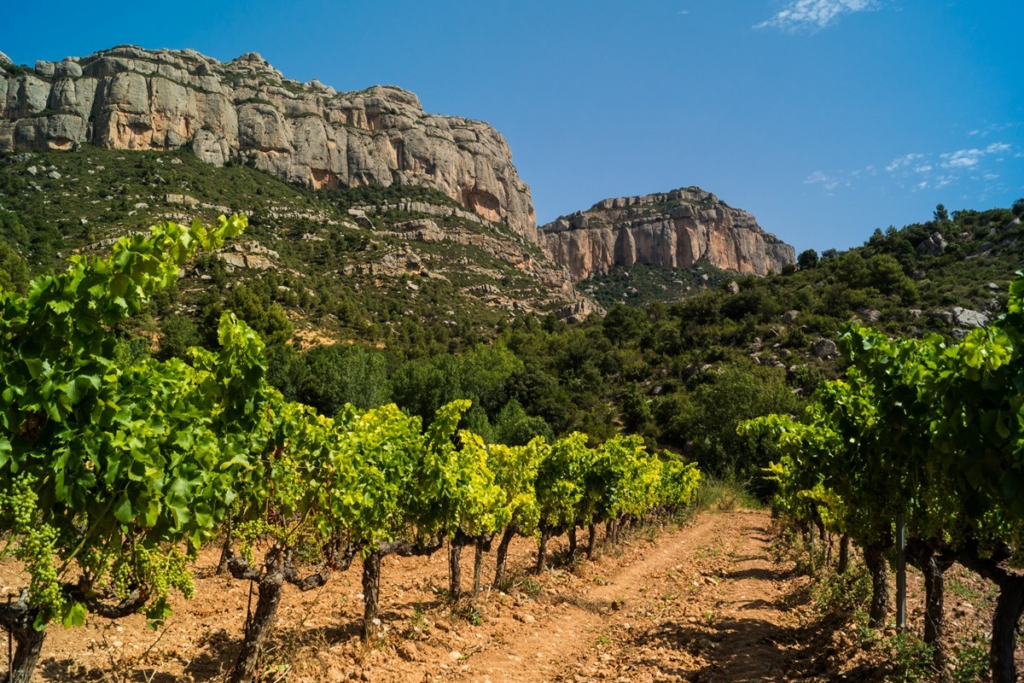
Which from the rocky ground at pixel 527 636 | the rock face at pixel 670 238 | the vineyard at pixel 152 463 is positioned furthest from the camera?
the rock face at pixel 670 238

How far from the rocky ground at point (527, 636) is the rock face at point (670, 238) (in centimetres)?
12730

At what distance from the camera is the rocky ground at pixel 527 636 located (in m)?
5.95

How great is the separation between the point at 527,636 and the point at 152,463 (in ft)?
22.0

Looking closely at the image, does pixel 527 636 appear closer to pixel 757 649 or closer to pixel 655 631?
pixel 655 631

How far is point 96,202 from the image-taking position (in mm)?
53469

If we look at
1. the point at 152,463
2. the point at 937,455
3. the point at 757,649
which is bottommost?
the point at 757,649

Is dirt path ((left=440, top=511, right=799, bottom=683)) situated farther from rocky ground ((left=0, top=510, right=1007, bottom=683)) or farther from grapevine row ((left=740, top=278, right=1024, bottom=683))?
grapevine row ((left=740, top=278, right=1024, bottom=683))

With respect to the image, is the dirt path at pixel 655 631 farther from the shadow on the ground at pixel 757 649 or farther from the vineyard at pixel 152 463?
the vineyard at pixel 152 463

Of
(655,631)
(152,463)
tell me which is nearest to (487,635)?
(655,631)

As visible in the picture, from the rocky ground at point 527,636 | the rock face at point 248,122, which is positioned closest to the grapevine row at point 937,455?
the rocky ground at point 527,636

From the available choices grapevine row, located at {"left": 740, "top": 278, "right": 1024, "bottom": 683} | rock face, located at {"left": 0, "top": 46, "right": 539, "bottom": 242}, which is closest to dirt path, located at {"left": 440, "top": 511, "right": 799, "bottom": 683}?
grapevine row, located at {"left": 740, "top": 278, "right": 1024, "bottom": 683}

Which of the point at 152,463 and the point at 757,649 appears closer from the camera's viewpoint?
the point at 152,463

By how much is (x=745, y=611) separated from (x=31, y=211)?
63142mm

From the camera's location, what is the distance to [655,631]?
8.15 meters
